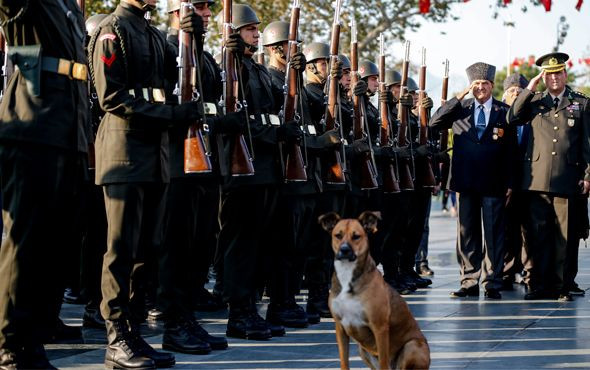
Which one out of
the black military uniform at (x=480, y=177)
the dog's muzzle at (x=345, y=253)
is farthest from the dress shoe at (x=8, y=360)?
the black military uniform at (x=480, y=177)

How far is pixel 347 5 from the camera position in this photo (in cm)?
2578

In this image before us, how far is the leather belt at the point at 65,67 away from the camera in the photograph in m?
5.83

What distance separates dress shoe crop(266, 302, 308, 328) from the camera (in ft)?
28.4

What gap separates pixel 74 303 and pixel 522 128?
551 centimetres

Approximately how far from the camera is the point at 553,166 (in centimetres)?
1126

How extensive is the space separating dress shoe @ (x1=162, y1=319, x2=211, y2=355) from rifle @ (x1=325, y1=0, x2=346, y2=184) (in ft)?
8.81

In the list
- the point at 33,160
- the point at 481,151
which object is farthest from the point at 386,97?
the point at 33,160

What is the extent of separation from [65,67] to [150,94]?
0.85 metres

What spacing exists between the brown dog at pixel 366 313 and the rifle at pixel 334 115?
3.04 metres

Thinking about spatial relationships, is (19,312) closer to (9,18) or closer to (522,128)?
(9,18)

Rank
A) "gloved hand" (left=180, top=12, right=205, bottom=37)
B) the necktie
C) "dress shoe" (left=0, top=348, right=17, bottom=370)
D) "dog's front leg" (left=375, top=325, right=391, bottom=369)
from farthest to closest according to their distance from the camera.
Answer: the necktie → "gloved hand" (left=180, top=12, right=205, bottom=37) → "dog's front leg" (left=375, top=325, right=391, bottom=369) → "dress shoe" (left=0, top=348, right=17, bottom=370)

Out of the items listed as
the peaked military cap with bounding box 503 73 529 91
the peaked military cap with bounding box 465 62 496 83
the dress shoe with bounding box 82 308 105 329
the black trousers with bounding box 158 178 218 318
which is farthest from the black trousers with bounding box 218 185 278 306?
the peaked military cap with bounding box 503 73 529 91

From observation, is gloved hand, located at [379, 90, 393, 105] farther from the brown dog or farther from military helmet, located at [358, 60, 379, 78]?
the brown dog

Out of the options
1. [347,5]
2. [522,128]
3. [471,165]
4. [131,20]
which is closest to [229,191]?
[131,20]
